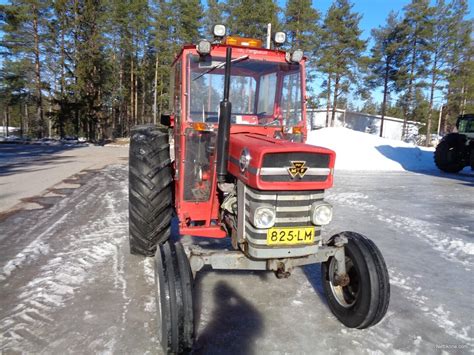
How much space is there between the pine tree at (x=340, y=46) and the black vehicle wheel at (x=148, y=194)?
2500 cm

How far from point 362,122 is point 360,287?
35.0 m

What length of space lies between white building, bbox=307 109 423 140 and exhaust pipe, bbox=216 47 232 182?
31059mm

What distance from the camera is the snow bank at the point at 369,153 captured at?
14391 millimetres

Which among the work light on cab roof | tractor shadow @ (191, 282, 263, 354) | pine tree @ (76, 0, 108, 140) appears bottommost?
tractor shadow @ (191, 282, 263, 354)

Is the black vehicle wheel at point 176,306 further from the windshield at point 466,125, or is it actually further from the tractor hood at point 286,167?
the windshield at point 466,125

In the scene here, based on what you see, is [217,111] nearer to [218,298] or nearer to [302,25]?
[218,298]

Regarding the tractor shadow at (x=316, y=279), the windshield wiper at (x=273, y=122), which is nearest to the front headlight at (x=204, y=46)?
the windshield wiper at (x=273, y=122)

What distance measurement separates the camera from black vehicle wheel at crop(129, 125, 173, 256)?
3.71 meters

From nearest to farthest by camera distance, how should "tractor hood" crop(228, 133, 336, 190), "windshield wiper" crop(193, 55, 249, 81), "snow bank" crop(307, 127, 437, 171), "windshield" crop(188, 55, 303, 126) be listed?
"tractor hood" crop(228, 133, 336, 190)
"windshield wiper" crop(193, 55, 249, 81)
"windshield" crop(188, 55, 303, 126)
"snow bank" crop(307, 127, 437, 171)

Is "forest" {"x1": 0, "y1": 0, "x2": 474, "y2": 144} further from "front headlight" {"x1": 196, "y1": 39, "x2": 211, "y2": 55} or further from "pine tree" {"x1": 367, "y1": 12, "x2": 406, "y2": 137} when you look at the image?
"front headlight" {"x1": 196, "y1": 39, "x2": 211, "y2": 55}

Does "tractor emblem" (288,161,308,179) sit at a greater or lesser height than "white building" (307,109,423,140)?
lesser

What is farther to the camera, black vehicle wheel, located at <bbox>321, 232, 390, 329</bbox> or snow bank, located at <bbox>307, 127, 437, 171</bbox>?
snow bank, located at <bbox>307, 127, 437, 171</bbox>

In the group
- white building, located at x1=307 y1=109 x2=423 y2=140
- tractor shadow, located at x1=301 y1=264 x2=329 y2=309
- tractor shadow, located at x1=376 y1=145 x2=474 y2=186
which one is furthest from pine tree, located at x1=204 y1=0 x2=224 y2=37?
tractor shadow, located at x1=301 y1=264 x2=329 y2=309

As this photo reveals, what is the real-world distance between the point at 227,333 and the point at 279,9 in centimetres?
2714
